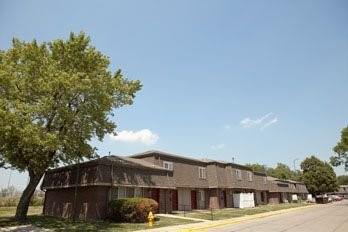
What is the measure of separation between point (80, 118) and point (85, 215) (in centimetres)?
834

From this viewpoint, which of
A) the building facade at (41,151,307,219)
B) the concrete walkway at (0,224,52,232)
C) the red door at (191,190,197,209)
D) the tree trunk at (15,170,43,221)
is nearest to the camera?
the concrete walkway at (0,224,52,232)

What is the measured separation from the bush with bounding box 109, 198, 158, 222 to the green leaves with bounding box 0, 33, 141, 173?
16.6ft

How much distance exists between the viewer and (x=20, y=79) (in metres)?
26.3

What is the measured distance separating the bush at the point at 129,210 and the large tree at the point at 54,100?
5027 mm

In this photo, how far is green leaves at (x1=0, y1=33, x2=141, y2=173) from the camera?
24297 mm

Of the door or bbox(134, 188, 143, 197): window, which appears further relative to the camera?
the door

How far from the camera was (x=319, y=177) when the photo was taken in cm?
9331

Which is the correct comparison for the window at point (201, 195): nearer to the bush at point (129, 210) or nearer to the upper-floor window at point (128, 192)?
the upper-floor window at point (128, 192)

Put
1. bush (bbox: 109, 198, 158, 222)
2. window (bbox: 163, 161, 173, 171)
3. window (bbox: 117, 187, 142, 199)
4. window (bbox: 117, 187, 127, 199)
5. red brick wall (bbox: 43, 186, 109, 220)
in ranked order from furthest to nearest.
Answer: window (bbox: 163, 161, 173, 171) < window (bbox: 117, 187, 142, 199) < window (bbox: 117, 187, 127, 199) < red brick wall (bbox: 43, 186, 109, 220) < bush (bbox: 109, 198, 158, 222)

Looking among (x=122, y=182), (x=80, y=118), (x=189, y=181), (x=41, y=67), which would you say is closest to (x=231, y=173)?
(x=189, y=181)

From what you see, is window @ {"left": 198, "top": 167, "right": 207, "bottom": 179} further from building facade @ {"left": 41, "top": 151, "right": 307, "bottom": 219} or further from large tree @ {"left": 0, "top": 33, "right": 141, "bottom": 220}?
large tree @ {"left": 0, "top": 33, "right": 141, "bottom": 220}

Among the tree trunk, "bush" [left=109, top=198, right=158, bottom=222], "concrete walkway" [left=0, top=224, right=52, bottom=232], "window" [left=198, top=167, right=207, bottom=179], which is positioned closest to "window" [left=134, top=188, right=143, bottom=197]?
"bush" [left=109, top=198, right=158, bottom=222]

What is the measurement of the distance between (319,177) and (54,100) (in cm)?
8503

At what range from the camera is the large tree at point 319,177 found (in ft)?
305
